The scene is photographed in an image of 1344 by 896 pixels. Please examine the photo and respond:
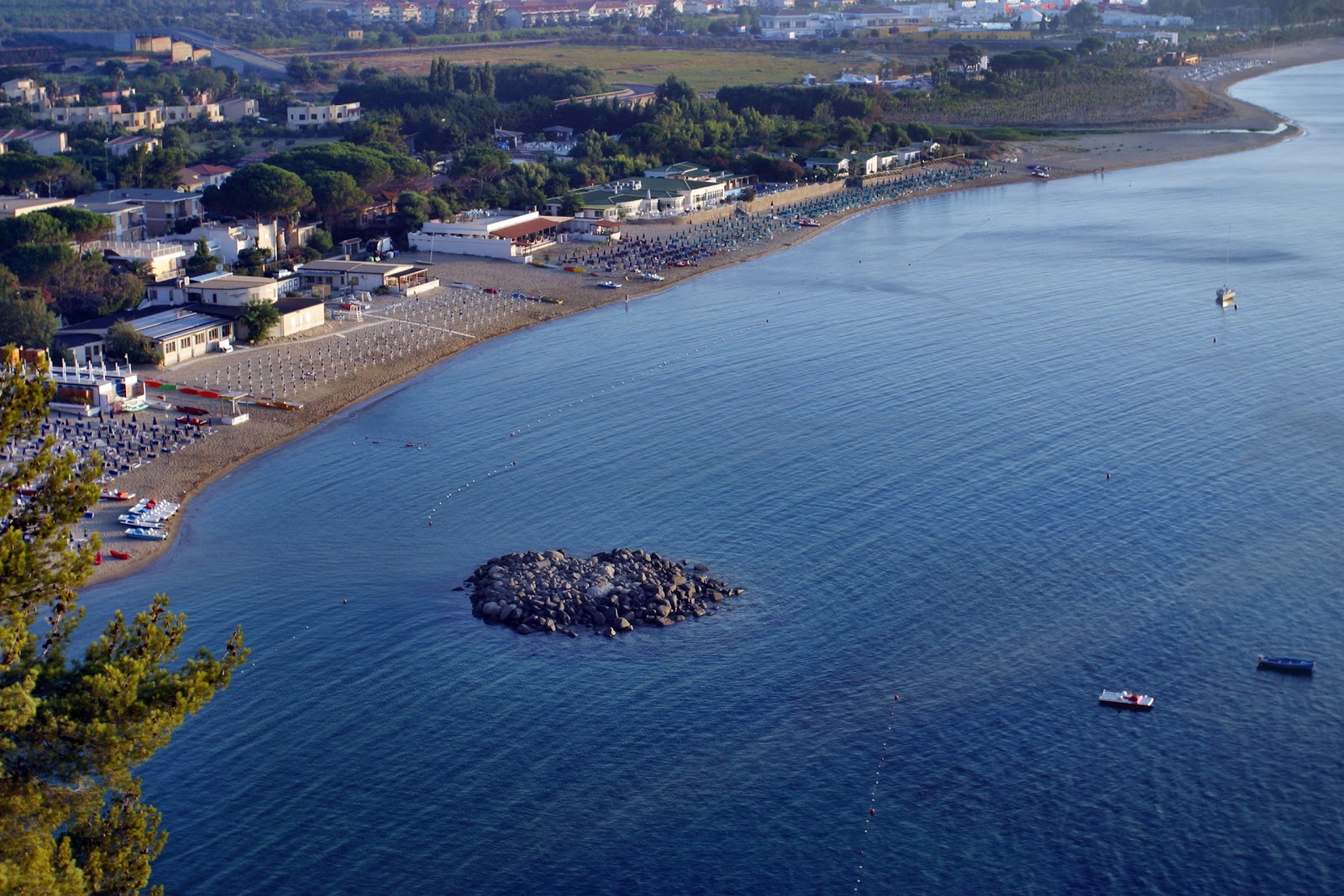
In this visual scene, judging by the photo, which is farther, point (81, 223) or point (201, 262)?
point (81, 223)

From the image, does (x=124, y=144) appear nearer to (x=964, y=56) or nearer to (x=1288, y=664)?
(x=964, y=56)

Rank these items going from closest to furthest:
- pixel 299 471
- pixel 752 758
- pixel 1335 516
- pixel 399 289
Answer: pixel 752 758, pixel 1335 516, pixel 299 471, pixel 399 289

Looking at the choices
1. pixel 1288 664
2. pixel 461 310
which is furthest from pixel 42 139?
pixel 1288 664

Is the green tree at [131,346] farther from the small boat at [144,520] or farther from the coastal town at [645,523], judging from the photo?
the small boat at [144,520]

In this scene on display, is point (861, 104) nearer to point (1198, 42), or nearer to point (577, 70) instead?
point (577, 70)

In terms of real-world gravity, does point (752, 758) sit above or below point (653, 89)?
below

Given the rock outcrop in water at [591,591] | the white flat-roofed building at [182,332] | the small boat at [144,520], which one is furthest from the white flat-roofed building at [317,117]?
the rock outcrop in water at [591,591]

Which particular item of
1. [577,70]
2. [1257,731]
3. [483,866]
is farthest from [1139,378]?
[577,70]
